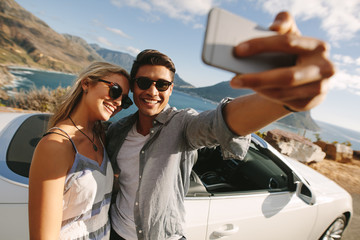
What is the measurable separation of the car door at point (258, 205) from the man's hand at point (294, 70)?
1.39 metres

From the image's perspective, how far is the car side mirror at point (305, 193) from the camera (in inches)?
83.7

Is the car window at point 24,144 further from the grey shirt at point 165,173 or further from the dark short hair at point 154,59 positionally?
the dark short hair at point 154,59

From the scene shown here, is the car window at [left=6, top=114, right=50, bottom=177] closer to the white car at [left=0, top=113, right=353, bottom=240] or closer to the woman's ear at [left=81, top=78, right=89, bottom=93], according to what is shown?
the white car at [left=0, top=113, right=353, bottom=240]

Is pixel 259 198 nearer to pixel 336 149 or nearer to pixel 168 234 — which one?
pixel 168 234

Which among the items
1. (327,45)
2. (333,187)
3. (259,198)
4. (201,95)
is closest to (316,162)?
(333,187)

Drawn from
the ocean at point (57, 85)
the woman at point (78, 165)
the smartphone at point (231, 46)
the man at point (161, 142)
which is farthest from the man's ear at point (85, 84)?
the smartphone at point (231, 46)

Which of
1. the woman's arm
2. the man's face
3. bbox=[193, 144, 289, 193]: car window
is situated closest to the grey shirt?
the man's face

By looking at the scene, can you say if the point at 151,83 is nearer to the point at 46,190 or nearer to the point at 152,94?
the point at 152,94

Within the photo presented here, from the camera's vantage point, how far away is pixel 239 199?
178 centimetres

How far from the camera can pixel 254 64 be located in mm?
469

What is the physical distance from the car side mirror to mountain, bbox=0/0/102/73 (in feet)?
301

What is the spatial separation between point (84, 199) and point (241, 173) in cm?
227

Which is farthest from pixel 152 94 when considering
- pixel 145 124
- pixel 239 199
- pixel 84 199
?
pixel 239 199

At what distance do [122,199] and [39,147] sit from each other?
72 cm
